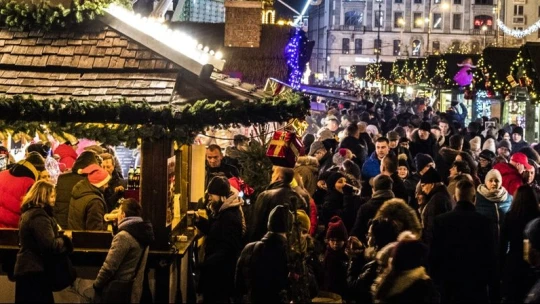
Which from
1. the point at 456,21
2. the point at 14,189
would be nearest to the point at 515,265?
the point at 14,189

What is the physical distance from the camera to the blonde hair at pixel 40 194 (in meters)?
7.75

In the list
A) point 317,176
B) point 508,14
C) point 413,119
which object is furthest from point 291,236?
point 508,14

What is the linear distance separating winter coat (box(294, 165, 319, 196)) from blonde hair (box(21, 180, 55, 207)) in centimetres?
465

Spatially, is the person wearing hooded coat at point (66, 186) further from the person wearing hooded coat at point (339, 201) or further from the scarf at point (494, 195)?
the scarf at point (494, 195)

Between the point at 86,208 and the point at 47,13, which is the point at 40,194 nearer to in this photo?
the point at 86,208

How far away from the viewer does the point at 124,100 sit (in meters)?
8.48

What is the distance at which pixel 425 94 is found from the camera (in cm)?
4725

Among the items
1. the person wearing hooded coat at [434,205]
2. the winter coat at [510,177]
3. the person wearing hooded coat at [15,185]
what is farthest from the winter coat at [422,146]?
the person wearing hooded coat at [15,185]

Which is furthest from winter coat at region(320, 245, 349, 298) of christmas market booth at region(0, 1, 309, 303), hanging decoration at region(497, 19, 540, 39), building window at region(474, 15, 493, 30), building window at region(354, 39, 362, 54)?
building window at region(474, 15, 493, 30)

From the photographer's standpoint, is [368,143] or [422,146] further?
[368,143]

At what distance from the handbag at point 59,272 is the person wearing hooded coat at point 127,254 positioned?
0.26 m

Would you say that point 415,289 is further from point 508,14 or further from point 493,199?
point 508,14

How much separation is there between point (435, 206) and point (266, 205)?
1.83m

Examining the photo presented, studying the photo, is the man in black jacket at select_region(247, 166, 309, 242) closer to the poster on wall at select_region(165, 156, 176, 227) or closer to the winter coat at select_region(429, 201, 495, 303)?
the poster on wall at select_region(165, 156, 176, 227)
